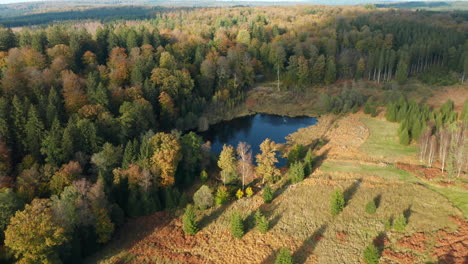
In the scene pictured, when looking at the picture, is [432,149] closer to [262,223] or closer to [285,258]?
[262,223]

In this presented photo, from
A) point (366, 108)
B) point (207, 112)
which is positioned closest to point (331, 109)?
point (366, 108)

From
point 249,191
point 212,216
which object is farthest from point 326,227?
→ point 212,216

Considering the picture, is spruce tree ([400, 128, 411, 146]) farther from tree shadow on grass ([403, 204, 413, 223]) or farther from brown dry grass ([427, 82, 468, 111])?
brown dry grass ([427, 82, 468, 111])

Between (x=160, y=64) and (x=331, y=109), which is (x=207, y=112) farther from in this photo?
(x=331, y=109)

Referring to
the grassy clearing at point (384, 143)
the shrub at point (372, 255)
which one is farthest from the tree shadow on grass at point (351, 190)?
the grassy clearing at point (384, 143)

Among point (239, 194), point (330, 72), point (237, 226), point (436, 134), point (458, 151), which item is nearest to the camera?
point (237, 226)

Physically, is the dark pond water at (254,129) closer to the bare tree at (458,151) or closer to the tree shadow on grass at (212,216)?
the tree shadow on grass at (212,216)
